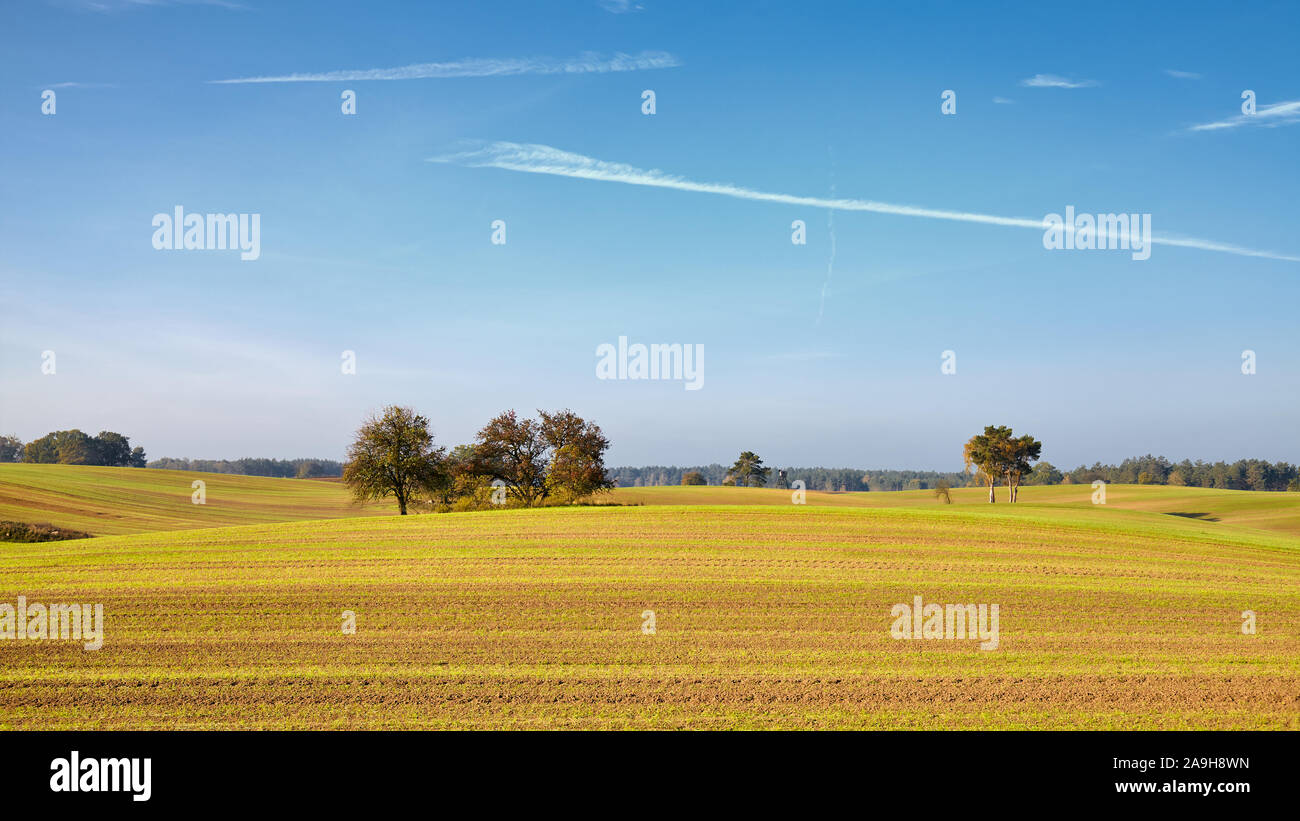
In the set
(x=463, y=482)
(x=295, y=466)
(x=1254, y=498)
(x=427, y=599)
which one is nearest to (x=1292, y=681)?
(x=427, y=599)

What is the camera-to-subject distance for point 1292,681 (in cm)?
1567

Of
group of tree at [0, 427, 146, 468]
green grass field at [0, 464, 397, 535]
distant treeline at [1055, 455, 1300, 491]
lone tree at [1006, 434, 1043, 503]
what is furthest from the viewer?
distant treeline at [1055, 455, 1300, 491]

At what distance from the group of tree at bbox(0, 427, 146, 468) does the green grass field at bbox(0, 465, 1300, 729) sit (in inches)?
5395

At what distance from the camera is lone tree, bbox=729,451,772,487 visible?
491 feet

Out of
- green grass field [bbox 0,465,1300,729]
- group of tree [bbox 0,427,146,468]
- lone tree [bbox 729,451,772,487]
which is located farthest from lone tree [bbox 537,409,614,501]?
group of tree [bbox 0,427,146,468]

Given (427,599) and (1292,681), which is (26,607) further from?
(1292,681)

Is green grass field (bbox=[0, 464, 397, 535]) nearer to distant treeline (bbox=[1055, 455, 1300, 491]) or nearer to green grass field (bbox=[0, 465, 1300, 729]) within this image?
green grass field (bbox=[0, 465, 1300, 729])

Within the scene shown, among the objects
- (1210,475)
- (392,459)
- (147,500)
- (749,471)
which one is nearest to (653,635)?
(392,459)

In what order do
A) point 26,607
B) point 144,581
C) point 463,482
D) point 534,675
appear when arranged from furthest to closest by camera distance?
point 463,482 → point 144,581 → point 26,607 → point 534,675

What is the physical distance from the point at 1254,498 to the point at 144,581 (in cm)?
12373

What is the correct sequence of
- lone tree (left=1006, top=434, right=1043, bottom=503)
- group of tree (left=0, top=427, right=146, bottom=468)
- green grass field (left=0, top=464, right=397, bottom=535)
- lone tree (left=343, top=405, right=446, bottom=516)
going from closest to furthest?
1. lone tree (left=343, top=405, right=446, bottom=516)
2. green grass field (left=0, top=464, right=397, bottom=535)
3. lone tree (left=1006, top=434, right=1043, bottom=503)
4. group of tree (left=0, top=427, right=146, bottom=468)

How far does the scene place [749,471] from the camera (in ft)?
493

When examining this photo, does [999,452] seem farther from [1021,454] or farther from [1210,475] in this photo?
[1210,475]
